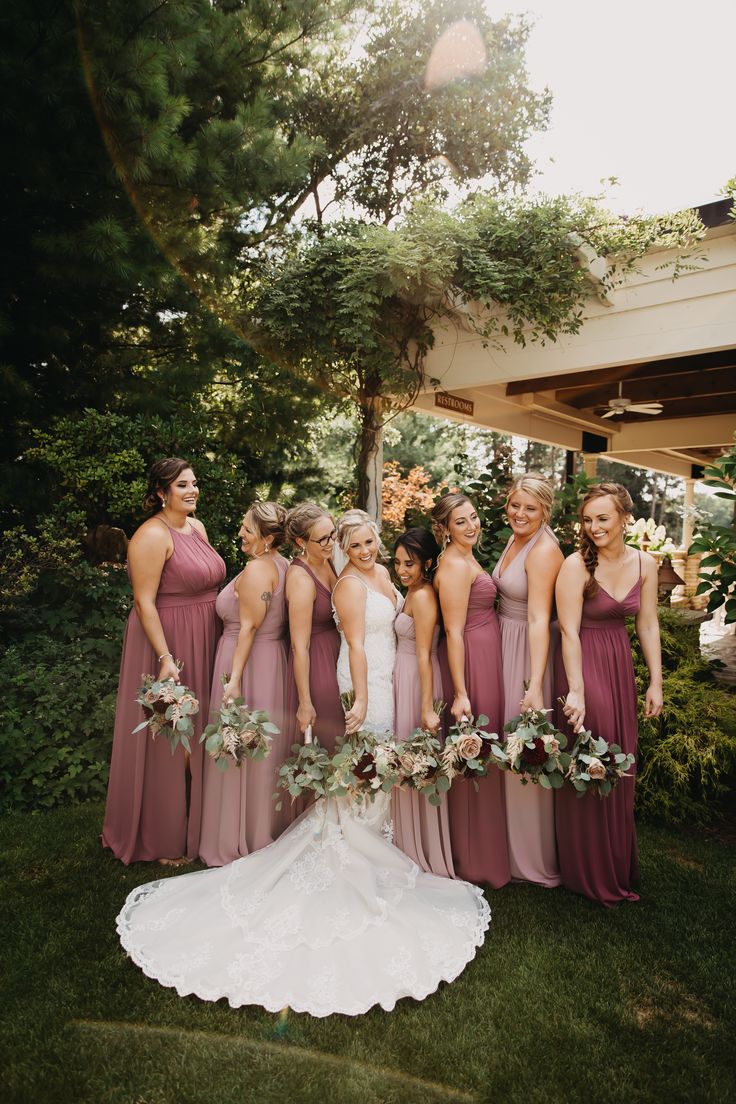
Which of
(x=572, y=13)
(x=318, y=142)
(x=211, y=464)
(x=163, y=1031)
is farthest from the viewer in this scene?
(x=572, y=13)

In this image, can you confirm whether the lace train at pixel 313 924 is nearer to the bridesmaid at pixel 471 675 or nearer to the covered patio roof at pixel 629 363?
the bridesmaid at pixel 471 675

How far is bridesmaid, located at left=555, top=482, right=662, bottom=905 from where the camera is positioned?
11.2 feet

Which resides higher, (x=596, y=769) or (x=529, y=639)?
→ (x=529, y=639)

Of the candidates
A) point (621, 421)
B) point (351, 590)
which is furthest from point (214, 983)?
point (621, 421)

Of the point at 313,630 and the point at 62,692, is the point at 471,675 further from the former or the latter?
the point at 62,692

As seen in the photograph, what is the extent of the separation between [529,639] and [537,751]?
569 mm

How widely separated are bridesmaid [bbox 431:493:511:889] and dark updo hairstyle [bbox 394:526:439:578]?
62mm

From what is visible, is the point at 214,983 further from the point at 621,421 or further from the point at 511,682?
the point at 621,421

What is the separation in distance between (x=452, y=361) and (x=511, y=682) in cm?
476

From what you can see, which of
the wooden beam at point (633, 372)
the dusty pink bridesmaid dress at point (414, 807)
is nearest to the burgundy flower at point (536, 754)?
the dusty pink bridesmaid dress at point (414, 807)

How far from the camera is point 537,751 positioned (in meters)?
3.25

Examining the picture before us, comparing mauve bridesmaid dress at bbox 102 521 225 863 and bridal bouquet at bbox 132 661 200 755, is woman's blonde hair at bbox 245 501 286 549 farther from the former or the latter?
bridal bouquet at bbox 132 661 200 755

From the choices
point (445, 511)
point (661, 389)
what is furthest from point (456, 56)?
point (445, 511)

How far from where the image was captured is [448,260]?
20.4 feet
